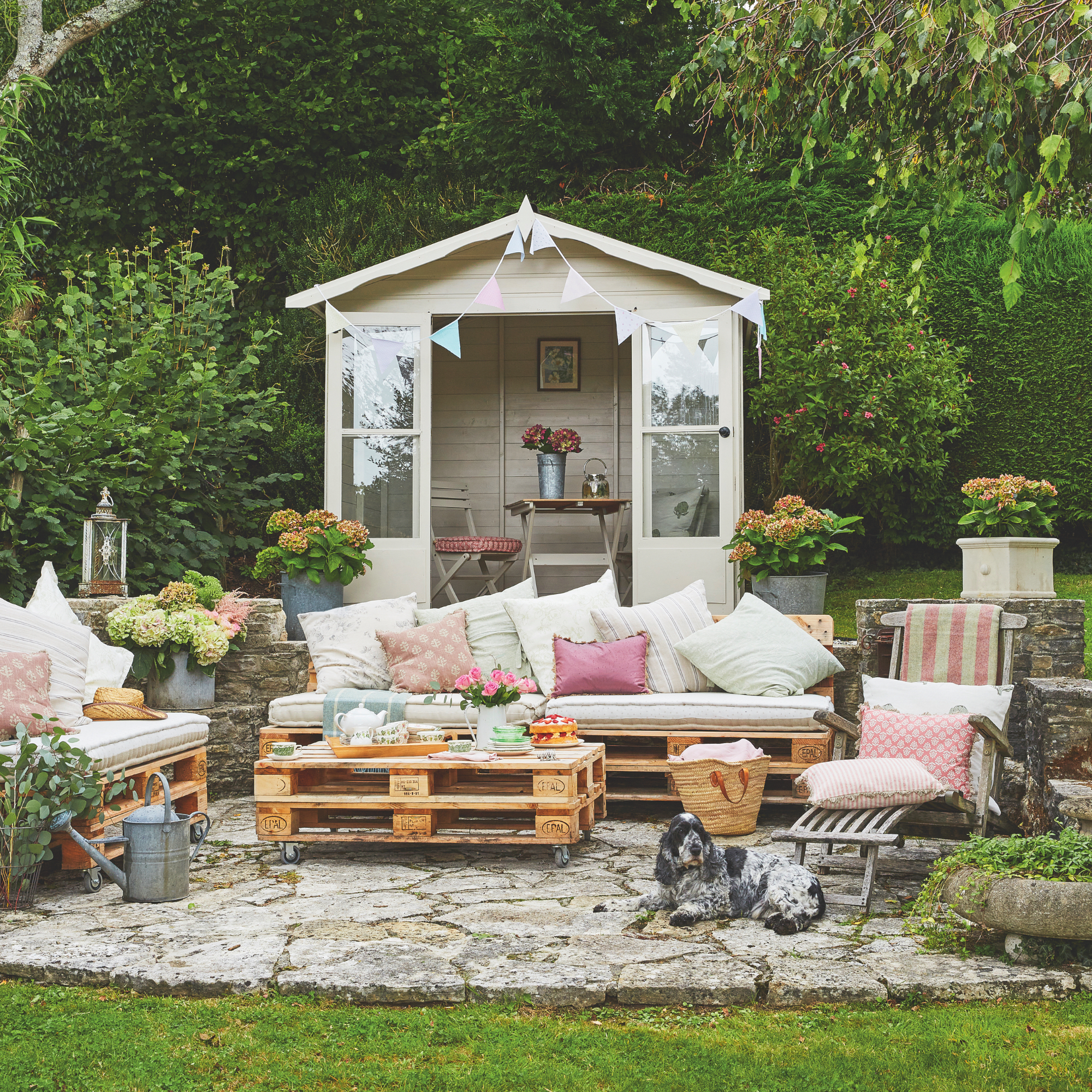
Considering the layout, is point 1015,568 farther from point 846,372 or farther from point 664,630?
point 846,372

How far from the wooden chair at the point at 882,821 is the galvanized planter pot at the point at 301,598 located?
10.6 feet

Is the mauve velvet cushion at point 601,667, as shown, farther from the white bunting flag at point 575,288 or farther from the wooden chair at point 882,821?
the white bunting flag at point 575,288

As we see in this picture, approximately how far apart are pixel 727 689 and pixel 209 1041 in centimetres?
322

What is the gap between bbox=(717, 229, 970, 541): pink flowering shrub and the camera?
777cm

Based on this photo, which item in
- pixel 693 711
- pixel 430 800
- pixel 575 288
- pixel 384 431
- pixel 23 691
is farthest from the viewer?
pixel 384 431

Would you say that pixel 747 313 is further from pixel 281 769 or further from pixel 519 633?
pixel 281 769

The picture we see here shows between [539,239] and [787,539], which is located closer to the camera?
[787,539]

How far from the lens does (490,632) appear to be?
229 inches

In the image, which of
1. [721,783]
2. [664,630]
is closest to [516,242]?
[664,630]

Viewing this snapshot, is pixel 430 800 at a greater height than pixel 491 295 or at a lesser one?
lesser

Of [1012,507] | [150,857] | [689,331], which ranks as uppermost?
[689,331]

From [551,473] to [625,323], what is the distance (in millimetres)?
1593

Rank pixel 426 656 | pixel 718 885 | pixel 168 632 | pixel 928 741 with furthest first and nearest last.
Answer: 1. pixel 426 656
2. pixel 168 632
3. pixel 928 741
4. pixel 718 885

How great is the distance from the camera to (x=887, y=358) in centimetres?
779
